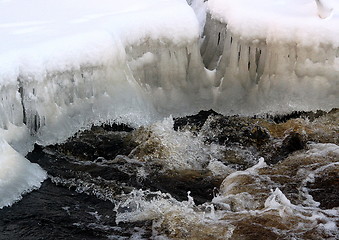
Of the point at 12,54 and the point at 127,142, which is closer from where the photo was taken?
the point at 12,54

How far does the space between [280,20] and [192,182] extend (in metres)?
2.04

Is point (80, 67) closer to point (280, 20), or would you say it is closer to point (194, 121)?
point (194, 121)

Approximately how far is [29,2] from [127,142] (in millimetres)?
2159

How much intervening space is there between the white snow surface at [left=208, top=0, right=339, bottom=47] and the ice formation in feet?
0.03

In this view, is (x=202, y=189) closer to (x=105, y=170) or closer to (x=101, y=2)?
(x=105, y=170)

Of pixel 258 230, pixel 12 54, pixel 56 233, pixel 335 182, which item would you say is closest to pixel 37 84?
pixel 12 54

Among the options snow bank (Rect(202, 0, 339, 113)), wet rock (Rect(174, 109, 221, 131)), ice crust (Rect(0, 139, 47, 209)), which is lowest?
wet rock (Rect(174, 109, 221, 131))

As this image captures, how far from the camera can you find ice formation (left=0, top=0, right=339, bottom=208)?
15.8 ft

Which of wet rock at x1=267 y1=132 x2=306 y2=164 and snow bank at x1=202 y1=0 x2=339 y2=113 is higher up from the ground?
snow bank at x1=202 y1=0 x2=339 y2=113

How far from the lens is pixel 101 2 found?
606cm

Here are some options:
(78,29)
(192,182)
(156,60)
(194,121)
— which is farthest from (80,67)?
(192,182)

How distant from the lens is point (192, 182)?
14.7 ft

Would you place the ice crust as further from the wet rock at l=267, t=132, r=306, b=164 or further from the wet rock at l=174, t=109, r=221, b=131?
the wet rock at l=267, t=132, r=306, b=164

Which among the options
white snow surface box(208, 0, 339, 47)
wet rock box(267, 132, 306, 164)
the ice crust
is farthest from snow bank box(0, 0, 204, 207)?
wet rock box(267, 132, 306, 164)
